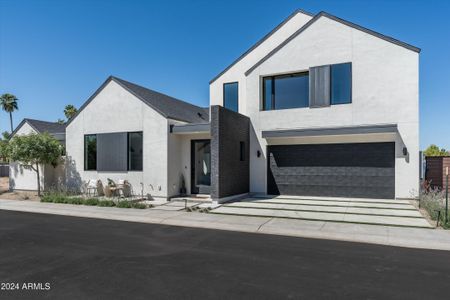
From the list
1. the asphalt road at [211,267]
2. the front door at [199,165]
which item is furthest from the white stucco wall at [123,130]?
the asphalt road at [211,267]

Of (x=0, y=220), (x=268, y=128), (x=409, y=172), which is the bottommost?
(x=0, y=220)

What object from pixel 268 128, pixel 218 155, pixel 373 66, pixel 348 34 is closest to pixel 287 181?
pixel 268 128

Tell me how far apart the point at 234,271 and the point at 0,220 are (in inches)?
370

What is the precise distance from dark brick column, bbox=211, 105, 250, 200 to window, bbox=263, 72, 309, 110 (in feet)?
5.61

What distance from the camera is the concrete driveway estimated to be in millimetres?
8984

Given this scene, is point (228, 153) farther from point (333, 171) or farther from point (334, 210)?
point (333, 171)

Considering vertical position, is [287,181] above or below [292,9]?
below

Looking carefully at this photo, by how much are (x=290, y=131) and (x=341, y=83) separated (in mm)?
3435

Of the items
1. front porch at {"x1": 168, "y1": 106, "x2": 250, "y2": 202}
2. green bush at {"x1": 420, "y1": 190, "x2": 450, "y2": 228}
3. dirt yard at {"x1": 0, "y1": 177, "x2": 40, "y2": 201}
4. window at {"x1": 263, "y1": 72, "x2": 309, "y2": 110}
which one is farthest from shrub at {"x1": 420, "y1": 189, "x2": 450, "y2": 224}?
dirt yard at {"x1": 0, "y1": 177, "x2": 40, "y2": 201}

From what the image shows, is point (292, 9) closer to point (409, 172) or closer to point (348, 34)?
point (348, 34)

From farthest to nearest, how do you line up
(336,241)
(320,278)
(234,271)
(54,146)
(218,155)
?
(54,146) < (218,155) < (336,241) < (234,271) < (320,278)

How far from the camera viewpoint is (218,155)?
1195cm

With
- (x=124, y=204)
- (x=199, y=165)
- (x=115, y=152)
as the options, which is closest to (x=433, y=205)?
(x=199, y=165)

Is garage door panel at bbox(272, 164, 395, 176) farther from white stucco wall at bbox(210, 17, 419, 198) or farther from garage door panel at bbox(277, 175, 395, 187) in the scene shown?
white stucco wall at bbox(210, 17, 419, 198)
